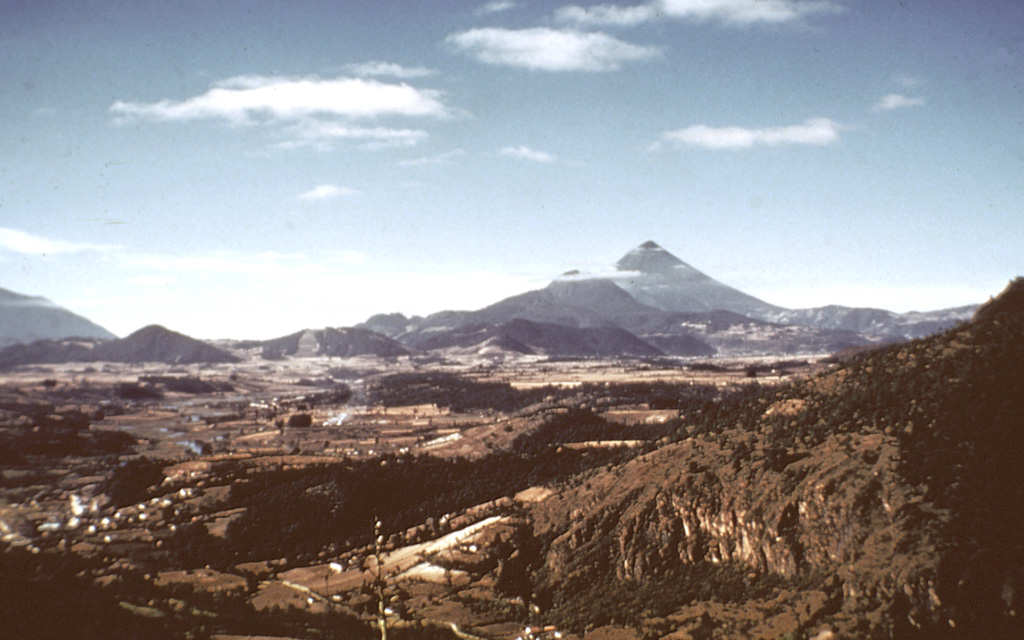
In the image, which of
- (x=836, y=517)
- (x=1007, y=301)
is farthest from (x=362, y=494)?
(x=1007, y=301)

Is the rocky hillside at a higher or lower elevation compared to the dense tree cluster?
higher

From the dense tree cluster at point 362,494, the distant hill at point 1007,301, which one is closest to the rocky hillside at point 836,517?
the distant hill at point 1007,301

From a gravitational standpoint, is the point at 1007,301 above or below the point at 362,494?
above

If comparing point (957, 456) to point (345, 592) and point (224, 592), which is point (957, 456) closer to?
point (345, 592)

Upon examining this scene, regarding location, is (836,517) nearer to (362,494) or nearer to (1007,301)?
(1007,301)

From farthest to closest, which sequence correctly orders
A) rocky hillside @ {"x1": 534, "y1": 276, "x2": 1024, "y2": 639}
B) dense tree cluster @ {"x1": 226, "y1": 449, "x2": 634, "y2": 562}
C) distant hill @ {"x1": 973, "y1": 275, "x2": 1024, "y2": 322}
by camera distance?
1. dense tree cluster @ {"x1": 226, "y1": 449, "x2": 634, "y2": 562}
2. distant hill @ {"x1": 973, "y1": 275, "x2": 1024, "y2": 322}
3. rocky hillside @ {"x1": 534, "y1": 276, "x2": 1024, "y2": 639}

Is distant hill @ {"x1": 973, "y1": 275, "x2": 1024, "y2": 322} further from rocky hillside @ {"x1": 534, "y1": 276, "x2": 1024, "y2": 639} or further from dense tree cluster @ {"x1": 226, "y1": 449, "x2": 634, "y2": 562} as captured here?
dense tree cluster @ {"x1": 226, "y1": 449, "x2": 634, "y2": 562}

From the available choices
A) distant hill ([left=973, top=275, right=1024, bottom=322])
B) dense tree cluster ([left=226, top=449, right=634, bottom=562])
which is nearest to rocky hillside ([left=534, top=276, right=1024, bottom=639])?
distant hill ([left=973, top=275, right=1024, bottom=322])

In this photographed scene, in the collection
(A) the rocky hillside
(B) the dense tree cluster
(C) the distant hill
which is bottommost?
(B) the dense tree cluster
